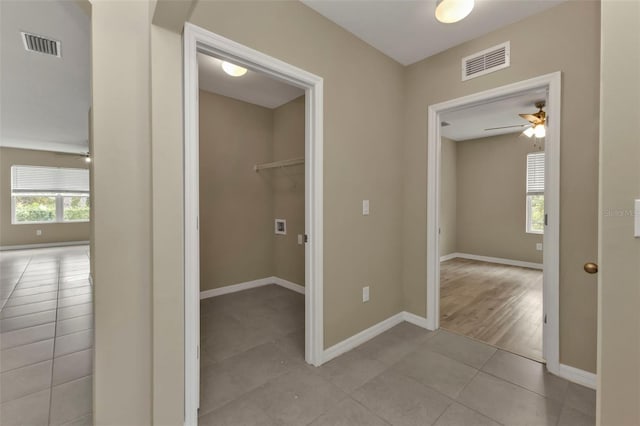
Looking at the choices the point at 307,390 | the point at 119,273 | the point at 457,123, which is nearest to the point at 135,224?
the point at 119,273

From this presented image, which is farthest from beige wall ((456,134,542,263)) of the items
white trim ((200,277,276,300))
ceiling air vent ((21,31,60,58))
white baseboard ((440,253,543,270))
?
ceiling air vent ((21,31,60,58))

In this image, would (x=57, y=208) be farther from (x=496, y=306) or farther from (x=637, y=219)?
(x=637, y=219)

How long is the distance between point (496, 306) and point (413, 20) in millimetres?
3241

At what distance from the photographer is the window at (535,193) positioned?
5473 millimetres

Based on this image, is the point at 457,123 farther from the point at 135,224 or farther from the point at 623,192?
the point at 135,224

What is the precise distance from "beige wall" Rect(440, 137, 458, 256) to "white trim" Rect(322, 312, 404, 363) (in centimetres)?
383

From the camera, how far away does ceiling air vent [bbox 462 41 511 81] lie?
2273 mm

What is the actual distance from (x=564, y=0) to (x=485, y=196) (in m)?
4.75

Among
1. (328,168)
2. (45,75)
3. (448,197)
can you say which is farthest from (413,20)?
(448,197)

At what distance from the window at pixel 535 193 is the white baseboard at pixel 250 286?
16.0 ft

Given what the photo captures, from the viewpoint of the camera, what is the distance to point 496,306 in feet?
11.1

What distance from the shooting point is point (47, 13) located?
6.69 ft

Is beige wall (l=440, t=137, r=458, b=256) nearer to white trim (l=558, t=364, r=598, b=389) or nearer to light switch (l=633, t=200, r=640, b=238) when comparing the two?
white trim (l=558, t=364, r=598, b=389)

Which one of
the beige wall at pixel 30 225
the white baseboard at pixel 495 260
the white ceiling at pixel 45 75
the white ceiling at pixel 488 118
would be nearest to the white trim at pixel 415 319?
the white ceiling at pixel 488 118
